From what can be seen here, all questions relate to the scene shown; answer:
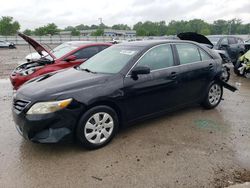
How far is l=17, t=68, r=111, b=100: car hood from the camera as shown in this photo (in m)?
3.36

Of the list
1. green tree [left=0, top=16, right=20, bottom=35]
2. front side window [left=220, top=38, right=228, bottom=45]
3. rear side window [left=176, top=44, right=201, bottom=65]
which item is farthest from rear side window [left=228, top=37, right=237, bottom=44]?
green tree [left=0, top=16, right=20, bottom=35]

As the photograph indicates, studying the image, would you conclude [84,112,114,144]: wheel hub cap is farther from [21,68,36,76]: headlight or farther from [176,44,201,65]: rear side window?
[21,68,36,76]: headlight

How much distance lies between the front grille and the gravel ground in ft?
2.19

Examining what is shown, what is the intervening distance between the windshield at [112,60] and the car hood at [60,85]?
0.25m

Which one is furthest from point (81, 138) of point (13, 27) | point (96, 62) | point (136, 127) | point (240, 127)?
point (13, 27)

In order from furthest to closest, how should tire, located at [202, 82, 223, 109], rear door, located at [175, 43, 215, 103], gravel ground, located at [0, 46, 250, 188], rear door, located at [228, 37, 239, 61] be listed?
rear door, located at [228, 37, 239, 61] < tire, located at [202, 82, 223, 109] < rear door, located at [175, 43, 215, 103] < gravel ground, located at [0, 46, 250, 188]

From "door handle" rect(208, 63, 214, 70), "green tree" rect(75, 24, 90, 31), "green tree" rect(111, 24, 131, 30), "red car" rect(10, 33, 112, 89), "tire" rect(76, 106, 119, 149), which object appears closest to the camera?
"tire" rect(76, 106, 119, 149)

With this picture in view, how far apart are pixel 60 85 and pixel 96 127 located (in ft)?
2.67

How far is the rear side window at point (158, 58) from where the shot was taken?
418 centimetres

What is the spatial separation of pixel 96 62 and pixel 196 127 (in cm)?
220

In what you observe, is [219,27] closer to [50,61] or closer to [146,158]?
[50,61]

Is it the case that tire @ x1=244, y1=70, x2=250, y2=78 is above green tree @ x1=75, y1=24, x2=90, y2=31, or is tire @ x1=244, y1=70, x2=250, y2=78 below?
below

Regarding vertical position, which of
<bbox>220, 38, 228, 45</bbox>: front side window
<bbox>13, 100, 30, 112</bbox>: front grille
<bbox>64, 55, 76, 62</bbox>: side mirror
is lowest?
<bbox>13, 100, 30, 112</bbox>: front grille

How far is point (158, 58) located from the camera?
14.3 ft
